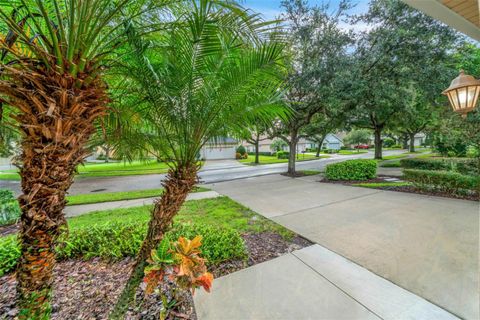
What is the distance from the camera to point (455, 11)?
92.9 inches

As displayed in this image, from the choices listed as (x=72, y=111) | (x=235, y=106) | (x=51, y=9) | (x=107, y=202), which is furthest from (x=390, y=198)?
(x=107, y=202)

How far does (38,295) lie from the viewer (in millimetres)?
1378

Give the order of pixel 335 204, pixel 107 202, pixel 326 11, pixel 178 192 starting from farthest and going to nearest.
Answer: pixel 326 11 < pixel 107 202 < pixel 335 204 < pixel 178 192

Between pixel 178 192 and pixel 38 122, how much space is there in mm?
1300

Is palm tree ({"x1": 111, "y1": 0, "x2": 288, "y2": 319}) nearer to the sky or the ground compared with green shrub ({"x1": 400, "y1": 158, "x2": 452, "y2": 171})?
nearer to the sky

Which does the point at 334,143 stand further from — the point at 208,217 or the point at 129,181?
the point at 208,217

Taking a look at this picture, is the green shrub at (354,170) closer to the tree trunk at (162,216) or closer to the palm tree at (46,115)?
the tree trunk at (162,216)

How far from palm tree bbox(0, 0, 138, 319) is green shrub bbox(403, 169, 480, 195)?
7.74 meters

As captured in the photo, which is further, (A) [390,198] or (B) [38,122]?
(A) [390,198]

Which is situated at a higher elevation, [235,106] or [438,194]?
[235,106]

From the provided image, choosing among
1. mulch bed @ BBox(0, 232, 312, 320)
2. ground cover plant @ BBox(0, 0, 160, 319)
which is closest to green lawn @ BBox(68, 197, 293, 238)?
mulch bed @ BBox(0, 232, 312, 320)

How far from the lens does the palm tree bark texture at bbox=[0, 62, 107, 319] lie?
120 centimetres

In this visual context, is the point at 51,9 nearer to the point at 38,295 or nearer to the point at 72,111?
the point at 72,111

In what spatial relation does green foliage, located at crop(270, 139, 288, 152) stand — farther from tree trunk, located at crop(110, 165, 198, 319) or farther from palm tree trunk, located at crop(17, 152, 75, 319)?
palm tree trunk, located at crop(17, 152, 75, 319)
